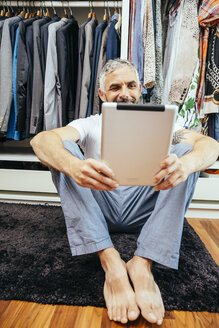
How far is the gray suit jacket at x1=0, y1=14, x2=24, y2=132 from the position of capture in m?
1.26

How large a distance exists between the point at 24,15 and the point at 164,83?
997 millimetres

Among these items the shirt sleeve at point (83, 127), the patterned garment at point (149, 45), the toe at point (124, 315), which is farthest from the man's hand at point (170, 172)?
the patterned garment at point (149, 45)

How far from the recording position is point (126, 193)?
802 millimetres

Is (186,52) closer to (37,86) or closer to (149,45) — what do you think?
(149,45)

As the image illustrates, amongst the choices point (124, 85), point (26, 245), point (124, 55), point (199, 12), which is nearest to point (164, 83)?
point (124, 55)

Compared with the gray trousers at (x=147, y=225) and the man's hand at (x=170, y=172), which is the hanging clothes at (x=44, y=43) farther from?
the man's hand at (x=170, y=172)

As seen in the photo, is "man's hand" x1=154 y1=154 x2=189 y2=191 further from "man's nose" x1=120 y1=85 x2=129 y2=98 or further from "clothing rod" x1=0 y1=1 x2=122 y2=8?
"clothing rod" x1=0 y1=1 x2=122 y2=8

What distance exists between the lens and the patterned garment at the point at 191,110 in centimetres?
128

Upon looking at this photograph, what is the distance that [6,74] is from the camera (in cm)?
128

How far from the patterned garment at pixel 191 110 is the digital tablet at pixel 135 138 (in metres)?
0.84

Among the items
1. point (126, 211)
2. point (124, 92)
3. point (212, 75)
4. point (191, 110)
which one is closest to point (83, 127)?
point (124, 92)

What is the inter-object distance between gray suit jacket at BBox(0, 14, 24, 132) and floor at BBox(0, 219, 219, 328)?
3.26ft

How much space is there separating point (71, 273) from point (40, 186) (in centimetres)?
80

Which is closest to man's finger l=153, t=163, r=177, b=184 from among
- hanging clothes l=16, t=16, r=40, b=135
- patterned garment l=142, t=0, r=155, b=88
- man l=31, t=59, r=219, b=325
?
man l=31, t=59, r=219, b=325
